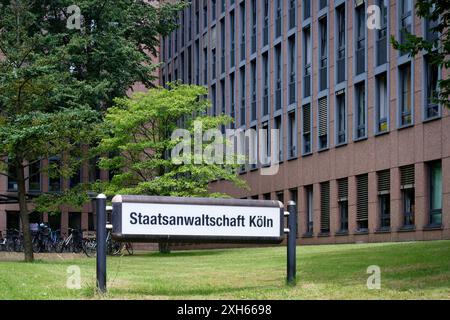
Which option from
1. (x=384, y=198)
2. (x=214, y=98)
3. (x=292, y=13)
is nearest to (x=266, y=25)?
(x=292, y=13)

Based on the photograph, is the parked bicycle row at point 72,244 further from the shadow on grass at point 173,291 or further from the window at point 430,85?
the shadow on grass at point 173,291

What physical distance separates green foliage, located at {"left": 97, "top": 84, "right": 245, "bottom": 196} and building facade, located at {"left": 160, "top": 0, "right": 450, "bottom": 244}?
4584mm

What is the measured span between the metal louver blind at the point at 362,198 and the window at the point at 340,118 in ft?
8.13

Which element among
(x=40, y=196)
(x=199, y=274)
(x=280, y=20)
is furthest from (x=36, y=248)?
(x=199, y=274)

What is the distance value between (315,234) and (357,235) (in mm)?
4688

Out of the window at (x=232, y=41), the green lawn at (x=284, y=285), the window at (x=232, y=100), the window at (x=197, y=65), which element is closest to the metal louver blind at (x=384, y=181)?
the green lawn at (x=284, y=285)

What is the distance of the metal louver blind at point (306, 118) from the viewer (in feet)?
156

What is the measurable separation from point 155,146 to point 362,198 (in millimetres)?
9460

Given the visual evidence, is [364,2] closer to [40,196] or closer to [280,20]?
[280,20]

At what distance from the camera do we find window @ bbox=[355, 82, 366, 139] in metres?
42.0

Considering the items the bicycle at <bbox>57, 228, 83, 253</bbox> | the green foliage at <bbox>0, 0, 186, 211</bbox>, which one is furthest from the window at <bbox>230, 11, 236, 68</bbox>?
the bicycle at <bbox>57, 228, 83, 253</bbox>

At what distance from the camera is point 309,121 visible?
47625 millimetres

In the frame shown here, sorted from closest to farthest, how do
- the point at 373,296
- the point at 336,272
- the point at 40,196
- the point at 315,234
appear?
the point at 373,296 → the point at 336,272 → the point at 40,196 → the point at 315,234

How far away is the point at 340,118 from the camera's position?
146 ft
